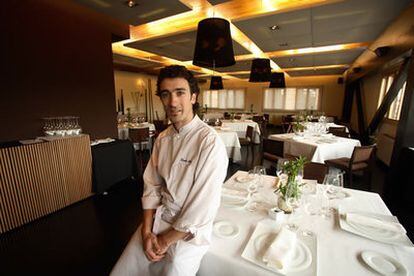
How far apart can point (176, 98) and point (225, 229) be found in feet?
2.64

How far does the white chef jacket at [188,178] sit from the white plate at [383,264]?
701 millimetres

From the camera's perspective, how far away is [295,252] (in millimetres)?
918

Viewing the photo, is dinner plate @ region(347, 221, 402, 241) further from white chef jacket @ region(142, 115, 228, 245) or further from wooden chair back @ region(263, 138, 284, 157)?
wooden chair back @ region(263, 138, 284, 157)

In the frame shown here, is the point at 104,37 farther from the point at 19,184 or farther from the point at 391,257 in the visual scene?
the point at 391,257

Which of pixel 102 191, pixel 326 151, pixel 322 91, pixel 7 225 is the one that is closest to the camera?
pixel 7 225

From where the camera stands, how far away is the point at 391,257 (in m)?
0.89

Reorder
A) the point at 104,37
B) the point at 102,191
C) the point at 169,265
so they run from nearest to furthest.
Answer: the point at 169,265 → the point at 102,191 → the point at 104,37

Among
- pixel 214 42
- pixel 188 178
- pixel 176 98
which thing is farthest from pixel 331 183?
pixel 214 42

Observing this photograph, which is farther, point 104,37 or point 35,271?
point 104,37

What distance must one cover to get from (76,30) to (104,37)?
0.51 metres

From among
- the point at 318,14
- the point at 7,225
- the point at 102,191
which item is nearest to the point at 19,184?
the point at 7,225

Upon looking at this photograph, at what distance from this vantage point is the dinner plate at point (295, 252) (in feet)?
2.77

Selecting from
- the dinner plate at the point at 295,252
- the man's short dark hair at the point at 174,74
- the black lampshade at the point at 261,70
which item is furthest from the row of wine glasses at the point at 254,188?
the black lampshade at the point at 261,70

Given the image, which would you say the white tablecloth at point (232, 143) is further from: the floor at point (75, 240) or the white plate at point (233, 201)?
the white plate at point (233, 201)
